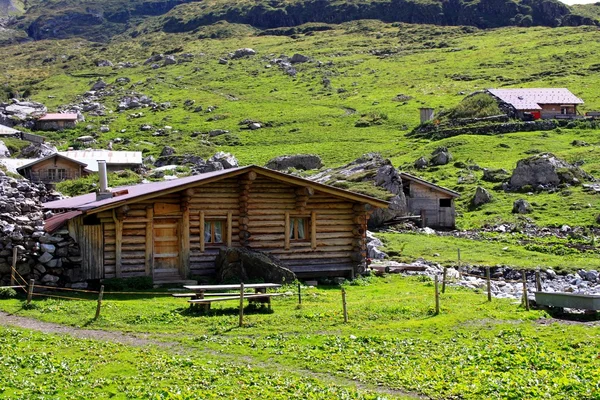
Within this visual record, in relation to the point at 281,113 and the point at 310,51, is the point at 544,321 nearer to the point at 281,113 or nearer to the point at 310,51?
the point at 281,113

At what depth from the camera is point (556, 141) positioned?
86250mm

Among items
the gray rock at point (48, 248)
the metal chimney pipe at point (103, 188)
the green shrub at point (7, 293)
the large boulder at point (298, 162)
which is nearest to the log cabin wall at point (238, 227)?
the gray rock at point (48, 248)

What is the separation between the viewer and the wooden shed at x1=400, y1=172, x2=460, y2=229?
5809 centimetres

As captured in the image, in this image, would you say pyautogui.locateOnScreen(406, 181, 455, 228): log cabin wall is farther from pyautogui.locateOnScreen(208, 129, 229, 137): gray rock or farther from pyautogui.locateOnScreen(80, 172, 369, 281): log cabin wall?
pyautogui.locateOnScreen(208, 129, 229, 137): gray rock

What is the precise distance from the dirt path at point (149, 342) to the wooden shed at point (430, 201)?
38.8 m

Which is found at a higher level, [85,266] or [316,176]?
[316,176]

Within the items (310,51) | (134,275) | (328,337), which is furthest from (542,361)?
(310,51)

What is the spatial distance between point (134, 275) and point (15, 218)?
5290mm

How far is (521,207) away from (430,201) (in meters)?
6.78

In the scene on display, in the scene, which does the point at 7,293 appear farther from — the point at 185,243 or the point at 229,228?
the point at 229,228

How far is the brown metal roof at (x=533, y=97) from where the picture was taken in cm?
10119

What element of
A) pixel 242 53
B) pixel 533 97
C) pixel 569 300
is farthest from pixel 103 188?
pixel 242 53

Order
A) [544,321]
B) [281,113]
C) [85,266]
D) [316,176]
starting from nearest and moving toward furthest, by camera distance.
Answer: [544,321]
[85,266]
[316,176]
[281,113]

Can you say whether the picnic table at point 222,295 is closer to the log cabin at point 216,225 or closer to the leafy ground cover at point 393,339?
the leafy ground cover at point 393,339
